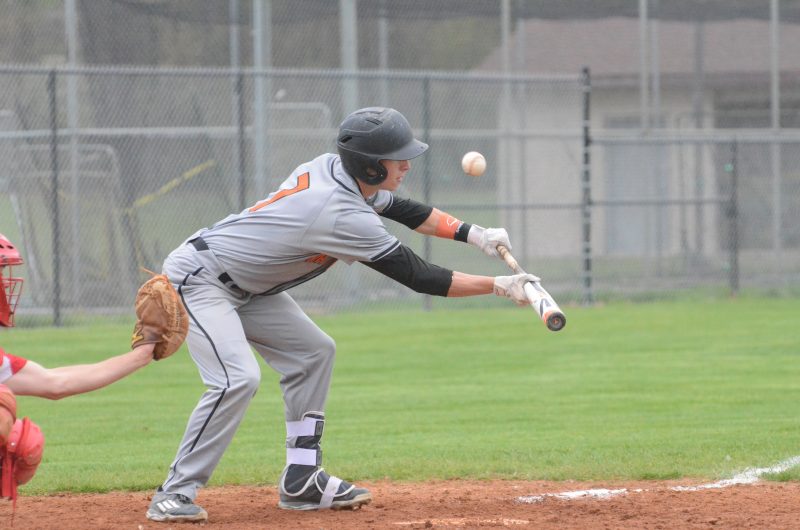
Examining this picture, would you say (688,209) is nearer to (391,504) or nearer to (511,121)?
(511,121)

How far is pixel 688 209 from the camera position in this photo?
63.8 feet

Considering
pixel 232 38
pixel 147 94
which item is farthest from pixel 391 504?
pixel 232 38

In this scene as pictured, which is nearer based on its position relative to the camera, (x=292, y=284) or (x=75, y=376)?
(x=75, y=376)

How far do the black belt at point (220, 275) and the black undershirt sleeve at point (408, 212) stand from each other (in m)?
0.97

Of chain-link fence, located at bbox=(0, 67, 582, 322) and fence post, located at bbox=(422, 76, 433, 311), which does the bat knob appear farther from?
fence post, located at bbox=(422, 76, 433, 311)

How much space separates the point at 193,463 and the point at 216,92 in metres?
11.8

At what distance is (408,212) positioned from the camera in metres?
6.38

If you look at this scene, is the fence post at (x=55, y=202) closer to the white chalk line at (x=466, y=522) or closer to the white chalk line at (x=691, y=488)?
the white chalk line at (x=691, y=488)

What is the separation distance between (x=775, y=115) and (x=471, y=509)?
14918 mm

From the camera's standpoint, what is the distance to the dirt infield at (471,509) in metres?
5.51

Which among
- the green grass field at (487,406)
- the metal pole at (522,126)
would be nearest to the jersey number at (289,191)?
the green grass field at (487,406)

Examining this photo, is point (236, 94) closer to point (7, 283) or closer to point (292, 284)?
point (292, 284)

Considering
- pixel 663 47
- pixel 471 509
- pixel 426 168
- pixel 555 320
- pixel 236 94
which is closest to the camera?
Answer: pixel 555 320

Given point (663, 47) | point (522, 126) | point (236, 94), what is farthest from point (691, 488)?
point (663, 47)
